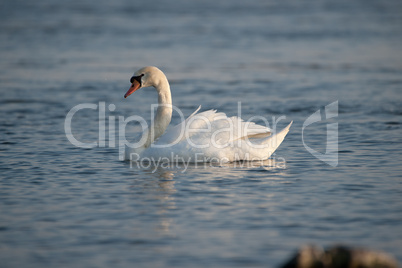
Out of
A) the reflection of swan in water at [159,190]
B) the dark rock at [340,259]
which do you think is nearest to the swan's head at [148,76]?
the reflection of swan in water at [159,190]

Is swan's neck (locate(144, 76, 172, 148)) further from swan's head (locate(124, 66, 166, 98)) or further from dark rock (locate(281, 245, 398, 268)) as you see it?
dark rock (locate(281, 245, 398, 268))

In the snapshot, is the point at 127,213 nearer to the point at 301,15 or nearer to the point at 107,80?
the point at 107,80

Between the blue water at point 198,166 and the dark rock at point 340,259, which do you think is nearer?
the dark rock at point 340,259

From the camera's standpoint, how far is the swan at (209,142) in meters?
8.59

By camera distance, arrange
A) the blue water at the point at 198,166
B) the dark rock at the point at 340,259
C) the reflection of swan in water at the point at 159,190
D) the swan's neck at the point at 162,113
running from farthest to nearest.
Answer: the swan's neck at the point at 162,113, the reflection of swan in water at the point at 159,190, the blue water at the point at 198,166, the dark rock at the point at 340,259

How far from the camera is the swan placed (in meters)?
8.59

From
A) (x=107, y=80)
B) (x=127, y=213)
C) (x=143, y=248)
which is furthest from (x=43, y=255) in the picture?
(x=107, y=80)

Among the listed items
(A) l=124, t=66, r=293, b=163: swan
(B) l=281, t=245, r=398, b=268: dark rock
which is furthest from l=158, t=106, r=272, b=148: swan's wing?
(B) l=281, t=245, r=398, b=268: dark rock

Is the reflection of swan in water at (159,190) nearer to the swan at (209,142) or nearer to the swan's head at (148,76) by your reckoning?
the swan at (209,142)

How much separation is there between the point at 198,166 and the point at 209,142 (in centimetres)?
37

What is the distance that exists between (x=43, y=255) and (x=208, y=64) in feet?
43.0

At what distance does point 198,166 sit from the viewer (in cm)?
862
